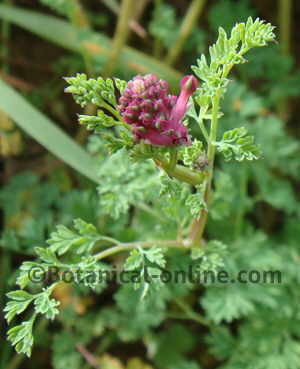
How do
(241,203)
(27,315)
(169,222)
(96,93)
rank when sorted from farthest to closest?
(27,315), (241,203), (169,222), (96,93)

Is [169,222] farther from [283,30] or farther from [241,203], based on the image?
[283,30]

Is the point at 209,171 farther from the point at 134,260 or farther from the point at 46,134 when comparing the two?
the point at 46,134

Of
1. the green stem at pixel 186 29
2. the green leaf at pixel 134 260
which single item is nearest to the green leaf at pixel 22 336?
the green leaf at pixel 134 260

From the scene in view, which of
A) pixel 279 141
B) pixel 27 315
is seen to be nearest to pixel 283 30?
pixel 279 141

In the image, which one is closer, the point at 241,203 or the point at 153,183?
the point at 153,183

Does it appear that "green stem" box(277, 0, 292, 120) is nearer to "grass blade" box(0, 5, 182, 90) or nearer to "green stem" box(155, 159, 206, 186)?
"grass blade" box(0, 5, 182, 90)

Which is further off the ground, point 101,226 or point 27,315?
point 101,226
